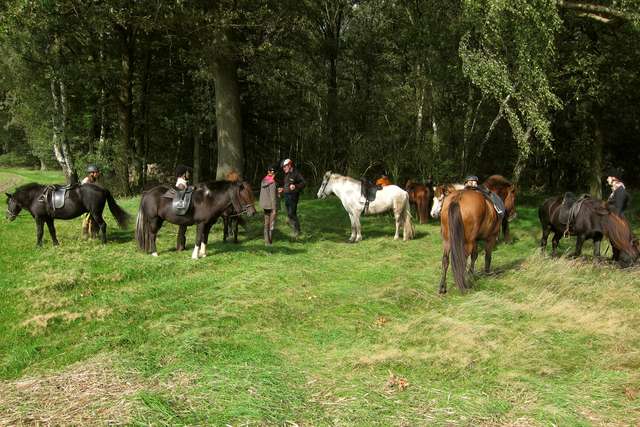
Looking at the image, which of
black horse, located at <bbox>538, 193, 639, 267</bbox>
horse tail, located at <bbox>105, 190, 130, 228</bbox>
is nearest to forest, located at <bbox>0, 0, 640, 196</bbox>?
horse tail, located at <bbox>105, 190, 130, 228</bbox>

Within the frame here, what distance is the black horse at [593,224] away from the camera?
385 inches

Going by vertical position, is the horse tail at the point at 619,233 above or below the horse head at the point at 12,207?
below

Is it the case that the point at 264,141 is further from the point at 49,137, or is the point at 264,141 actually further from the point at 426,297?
the point at 426,297

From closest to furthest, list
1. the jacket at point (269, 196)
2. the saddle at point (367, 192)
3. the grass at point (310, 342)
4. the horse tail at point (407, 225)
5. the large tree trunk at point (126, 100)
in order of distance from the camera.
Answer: the grass at point (310, 342), the jacket at point (269, 196), the horse tail at point (407, 225), the saddle at point (367, 192), the large tree trunk at point (126, 100)

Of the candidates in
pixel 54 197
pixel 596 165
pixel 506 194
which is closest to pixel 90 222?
pixel 54 197

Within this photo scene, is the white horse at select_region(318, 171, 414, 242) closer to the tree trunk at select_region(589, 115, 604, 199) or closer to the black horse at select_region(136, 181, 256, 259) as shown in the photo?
the black horse at select_region(136, 181, 256, 259)

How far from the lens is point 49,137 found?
74.3ft

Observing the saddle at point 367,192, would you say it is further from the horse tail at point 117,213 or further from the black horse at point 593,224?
the horse tail at point 117,213

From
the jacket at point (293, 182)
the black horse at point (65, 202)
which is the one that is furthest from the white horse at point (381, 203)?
the black horse at point (65, 202)

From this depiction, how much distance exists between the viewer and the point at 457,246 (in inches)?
327

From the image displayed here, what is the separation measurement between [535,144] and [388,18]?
11.1m

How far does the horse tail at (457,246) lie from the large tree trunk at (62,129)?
18.0m

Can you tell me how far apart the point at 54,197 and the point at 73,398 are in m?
8.60

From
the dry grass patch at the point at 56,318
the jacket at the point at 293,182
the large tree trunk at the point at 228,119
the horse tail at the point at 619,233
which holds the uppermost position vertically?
the large tree trunk at the point at 228,119
